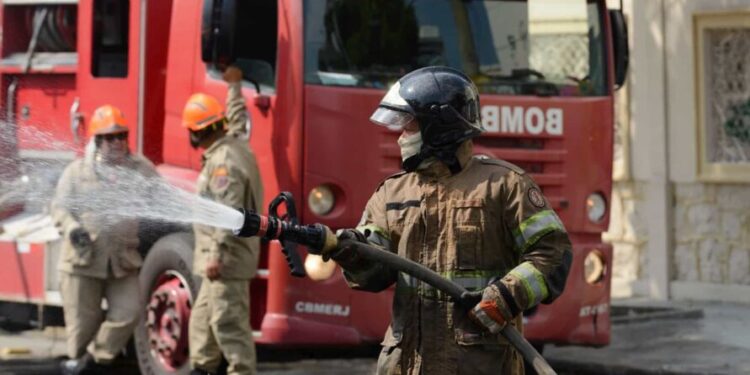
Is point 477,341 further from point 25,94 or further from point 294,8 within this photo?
point 25,94

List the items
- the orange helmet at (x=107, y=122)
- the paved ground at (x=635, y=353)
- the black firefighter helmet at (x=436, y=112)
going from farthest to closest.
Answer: the paved ground at (x=635, y=353) < the orange helmet at (x=107, y=122) < the black firefighter helmet at (x=436, y=112)

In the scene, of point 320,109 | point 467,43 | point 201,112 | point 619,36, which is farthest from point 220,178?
point 619,36

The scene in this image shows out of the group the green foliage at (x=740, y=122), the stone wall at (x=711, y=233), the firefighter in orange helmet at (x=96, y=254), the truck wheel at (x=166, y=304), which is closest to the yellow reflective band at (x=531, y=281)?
the truck wheel at (x=166, y=304)

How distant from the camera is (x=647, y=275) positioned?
1452cm

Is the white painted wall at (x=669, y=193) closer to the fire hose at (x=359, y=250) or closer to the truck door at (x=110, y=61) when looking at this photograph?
the truck door at (x=110, y=61)

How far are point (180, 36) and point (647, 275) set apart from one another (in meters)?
5.71

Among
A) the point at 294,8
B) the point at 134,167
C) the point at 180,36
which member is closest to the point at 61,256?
the point at 134,167

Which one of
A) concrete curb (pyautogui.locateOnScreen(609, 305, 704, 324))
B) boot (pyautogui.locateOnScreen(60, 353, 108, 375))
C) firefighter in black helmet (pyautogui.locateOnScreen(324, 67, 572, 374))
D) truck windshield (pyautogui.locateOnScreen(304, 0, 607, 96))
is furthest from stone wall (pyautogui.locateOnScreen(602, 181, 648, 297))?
firefighter in black helmet (pyautogui.locateOnScreen(324, 67, 572, 374))

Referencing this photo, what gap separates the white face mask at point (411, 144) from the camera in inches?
217

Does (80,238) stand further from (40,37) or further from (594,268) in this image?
(594,268)

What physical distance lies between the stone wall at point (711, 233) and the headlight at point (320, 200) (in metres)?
5.50

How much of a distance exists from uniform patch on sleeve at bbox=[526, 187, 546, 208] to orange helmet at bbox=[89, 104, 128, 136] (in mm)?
5302

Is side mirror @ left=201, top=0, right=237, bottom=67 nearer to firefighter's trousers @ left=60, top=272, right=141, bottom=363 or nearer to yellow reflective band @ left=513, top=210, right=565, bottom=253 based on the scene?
firefighter's trousers @ left=60, top=272, right=141, bottom=363

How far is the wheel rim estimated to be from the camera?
10000 mm
